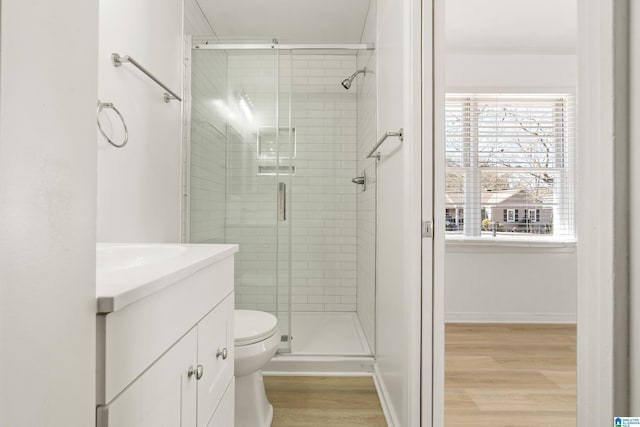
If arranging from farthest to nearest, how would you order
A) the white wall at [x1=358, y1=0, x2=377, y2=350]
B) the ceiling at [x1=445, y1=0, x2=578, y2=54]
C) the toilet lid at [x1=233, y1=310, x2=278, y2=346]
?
the ceiling at [x1=445, y1=0, x2=578, y2=54], the white wall at [x1=358, y1=0, x2=377, y2=350], the toilet lid at [x1=233, y1=310, x2=278, y2=346]

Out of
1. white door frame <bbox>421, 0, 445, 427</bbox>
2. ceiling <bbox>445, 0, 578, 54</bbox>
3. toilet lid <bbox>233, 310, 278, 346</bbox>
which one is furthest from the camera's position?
ceiling <bbox>445, 0, 578, 54</bbox>

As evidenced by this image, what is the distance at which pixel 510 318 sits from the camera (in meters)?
3.25

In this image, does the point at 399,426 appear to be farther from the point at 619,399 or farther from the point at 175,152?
the point at 175,152

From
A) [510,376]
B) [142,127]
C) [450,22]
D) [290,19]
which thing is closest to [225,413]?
[142,127]

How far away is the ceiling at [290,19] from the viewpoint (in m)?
2.43

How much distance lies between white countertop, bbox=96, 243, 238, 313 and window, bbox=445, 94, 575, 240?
107 inches

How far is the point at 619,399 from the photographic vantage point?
13.2 inches

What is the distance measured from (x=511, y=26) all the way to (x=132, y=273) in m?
3.33

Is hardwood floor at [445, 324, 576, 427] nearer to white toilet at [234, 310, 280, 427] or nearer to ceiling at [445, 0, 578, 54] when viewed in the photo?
white toilet at [234, 310, 280, 427]

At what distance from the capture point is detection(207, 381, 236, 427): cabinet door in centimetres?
100

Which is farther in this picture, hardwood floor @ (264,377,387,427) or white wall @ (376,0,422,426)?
hardwood floor @ (264,377,387,427)

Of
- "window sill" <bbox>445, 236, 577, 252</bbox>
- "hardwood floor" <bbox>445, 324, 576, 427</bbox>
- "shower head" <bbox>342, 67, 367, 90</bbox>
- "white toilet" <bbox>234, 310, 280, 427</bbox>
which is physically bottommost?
"hardwood floor" <bbox>445, 324, 576, 427</bbox>

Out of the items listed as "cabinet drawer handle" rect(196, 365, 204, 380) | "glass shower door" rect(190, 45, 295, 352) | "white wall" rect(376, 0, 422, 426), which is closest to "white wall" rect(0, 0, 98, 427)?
"cabinet drawer handle" rect(196, 365, 204, 380)

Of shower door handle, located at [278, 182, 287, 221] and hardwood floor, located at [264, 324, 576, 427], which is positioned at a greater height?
shower door handle, located at [278, 182, 287, 221]
